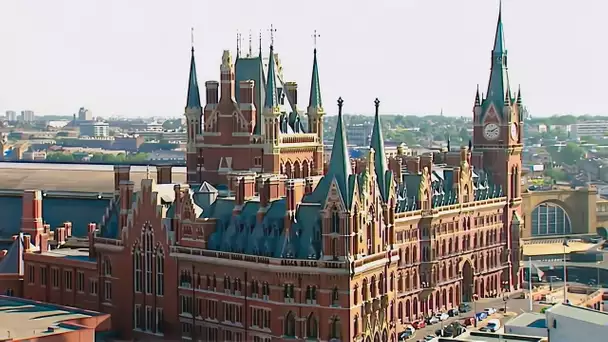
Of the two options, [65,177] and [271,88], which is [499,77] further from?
[65,177]

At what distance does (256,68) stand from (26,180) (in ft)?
158

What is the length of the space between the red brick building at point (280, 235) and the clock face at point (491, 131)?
0.12 m

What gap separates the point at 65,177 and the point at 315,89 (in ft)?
147

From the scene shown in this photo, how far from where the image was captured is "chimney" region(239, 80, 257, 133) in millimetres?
123938

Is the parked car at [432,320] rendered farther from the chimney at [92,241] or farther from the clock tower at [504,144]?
the chimney at [92,241]

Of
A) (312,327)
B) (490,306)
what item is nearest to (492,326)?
(490,306)

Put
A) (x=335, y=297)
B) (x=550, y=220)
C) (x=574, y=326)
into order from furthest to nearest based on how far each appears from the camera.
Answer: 1. (x=550, y=220)
2. (x=335, y=297)
3. (x=574, y=326)

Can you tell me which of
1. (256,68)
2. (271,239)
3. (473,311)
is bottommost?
(473,311)

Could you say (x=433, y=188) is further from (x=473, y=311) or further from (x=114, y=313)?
(x=114, y=313)

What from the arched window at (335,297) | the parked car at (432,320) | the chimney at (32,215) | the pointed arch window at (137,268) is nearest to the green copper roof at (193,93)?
the chimney at (32,215)

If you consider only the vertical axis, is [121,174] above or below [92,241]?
above

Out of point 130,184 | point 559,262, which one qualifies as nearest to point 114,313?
point 130,184

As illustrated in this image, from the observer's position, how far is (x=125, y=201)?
116 metres

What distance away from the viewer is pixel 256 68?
126375 millimetres
